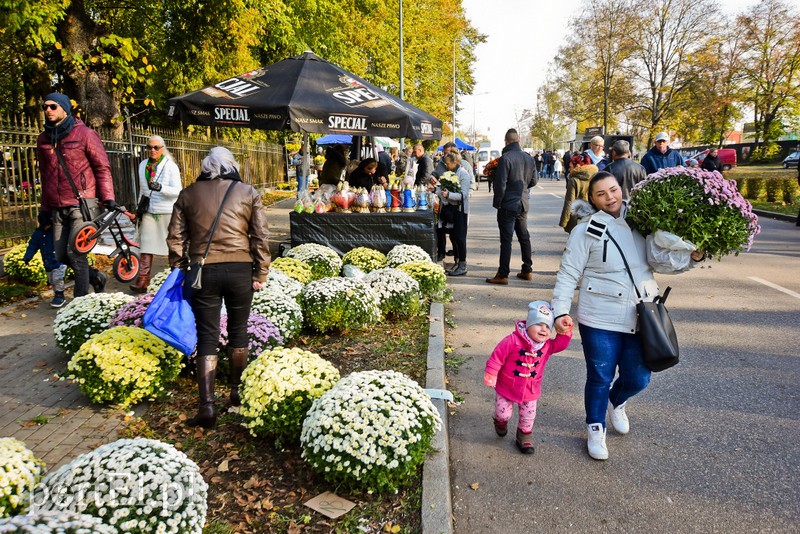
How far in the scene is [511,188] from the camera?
888 cm

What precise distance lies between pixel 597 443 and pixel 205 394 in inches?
102

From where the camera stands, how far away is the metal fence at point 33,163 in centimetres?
973

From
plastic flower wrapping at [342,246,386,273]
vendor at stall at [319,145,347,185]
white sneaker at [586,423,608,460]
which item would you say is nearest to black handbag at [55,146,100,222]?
plastic flower wrapping at [342,246,386,273]

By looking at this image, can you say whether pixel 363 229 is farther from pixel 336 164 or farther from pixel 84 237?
pixel 84 237

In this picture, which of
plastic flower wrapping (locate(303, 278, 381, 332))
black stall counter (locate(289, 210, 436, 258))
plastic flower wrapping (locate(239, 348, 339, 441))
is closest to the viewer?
plastic flower wrapping (locate(239, 348, 339, 441))

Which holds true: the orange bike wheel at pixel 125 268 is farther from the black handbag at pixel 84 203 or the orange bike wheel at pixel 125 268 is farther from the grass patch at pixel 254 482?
the grass patch at pixel 254 482

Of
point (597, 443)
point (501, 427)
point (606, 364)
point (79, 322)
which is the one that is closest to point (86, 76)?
point (79, 322)

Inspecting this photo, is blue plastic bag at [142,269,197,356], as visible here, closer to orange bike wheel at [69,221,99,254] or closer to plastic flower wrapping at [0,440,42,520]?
plastic flower wrapping at [0,440,42,520]

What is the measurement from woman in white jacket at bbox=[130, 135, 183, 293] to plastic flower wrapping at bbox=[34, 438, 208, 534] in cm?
523

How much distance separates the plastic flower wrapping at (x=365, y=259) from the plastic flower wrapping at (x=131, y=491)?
566 cm

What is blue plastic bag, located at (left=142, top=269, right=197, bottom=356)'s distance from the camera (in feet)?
13.1

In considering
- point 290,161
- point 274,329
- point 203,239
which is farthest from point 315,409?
point 290,161

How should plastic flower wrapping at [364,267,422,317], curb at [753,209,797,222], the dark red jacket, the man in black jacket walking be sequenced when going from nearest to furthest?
the dark red jacket
plastic flower wrapping at [364,267,422,317]
the man in black jacket walking
curb at [753,209,797,222]

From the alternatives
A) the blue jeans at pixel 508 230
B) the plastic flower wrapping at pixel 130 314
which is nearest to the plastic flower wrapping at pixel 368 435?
the plastic flower wrapping at pixel 130 314
